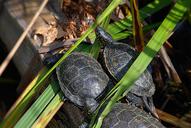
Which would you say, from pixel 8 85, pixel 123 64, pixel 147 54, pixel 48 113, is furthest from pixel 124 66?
pixel 8 85

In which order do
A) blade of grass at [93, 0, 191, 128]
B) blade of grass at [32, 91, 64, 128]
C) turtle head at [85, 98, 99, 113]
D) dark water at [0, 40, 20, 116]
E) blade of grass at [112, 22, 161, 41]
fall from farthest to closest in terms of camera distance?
dark water at [0, 40, 20, 116], blade of grass at [112, 22, 161, 41], turtle head at [85, 98, 99, 113], blade of grass at [32, 91, 64, 128], blade of grass at [93, 0, 191, 128]

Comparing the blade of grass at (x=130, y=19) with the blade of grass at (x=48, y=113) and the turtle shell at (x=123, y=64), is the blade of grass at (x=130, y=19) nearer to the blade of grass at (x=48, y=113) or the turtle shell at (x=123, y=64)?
the turtle shell at (x=123, y=64)

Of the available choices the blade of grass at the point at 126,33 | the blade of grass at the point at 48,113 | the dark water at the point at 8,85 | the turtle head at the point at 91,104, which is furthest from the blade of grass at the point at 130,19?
the dark water at the point at 8,85

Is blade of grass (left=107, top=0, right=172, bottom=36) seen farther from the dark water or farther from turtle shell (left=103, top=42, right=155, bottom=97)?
the dark water

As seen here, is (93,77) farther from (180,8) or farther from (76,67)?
(180,8)

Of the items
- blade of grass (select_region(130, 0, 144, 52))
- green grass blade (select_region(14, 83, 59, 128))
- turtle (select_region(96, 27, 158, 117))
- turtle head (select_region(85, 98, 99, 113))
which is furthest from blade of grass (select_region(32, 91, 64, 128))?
blade of grass (select_region(130, 0, 144, 52))

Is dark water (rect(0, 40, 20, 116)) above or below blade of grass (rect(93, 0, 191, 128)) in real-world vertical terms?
below
